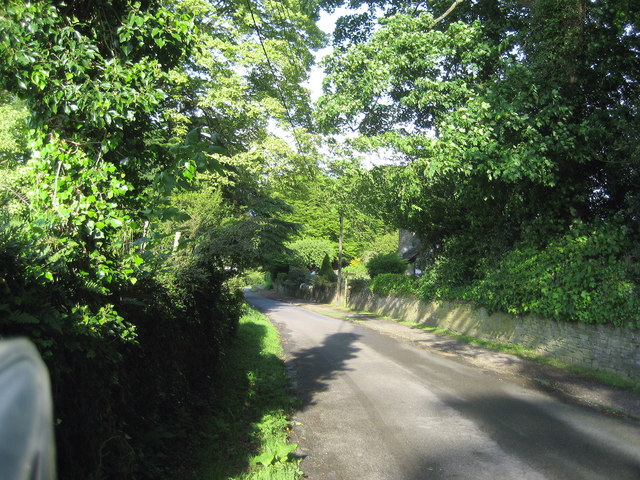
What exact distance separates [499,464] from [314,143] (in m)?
18.1

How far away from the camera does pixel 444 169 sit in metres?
12.2

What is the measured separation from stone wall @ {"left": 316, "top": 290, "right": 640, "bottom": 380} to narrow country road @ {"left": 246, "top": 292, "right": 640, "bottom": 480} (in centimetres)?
273

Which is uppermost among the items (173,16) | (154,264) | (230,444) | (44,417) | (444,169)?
(444,169)

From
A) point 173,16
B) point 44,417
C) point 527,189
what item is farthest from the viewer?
point 527,189

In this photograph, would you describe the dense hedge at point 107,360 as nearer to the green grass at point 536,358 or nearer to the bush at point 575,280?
the green grass at point 536,358

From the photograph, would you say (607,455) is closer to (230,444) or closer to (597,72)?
(230,444)

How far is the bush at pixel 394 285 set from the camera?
957 inches

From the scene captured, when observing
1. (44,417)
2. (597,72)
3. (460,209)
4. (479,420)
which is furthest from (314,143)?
(44,417)

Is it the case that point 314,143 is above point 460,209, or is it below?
above

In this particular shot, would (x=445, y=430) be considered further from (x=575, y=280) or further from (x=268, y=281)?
(x=268, y=281)

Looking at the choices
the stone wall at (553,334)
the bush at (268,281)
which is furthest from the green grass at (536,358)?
the bush at (268,281)

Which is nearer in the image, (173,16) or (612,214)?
(173,16)

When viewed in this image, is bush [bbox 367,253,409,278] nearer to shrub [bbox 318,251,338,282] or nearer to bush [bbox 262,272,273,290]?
shrub [bbox 318,251,338,282]

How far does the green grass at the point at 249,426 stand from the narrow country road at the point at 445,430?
0.33m
